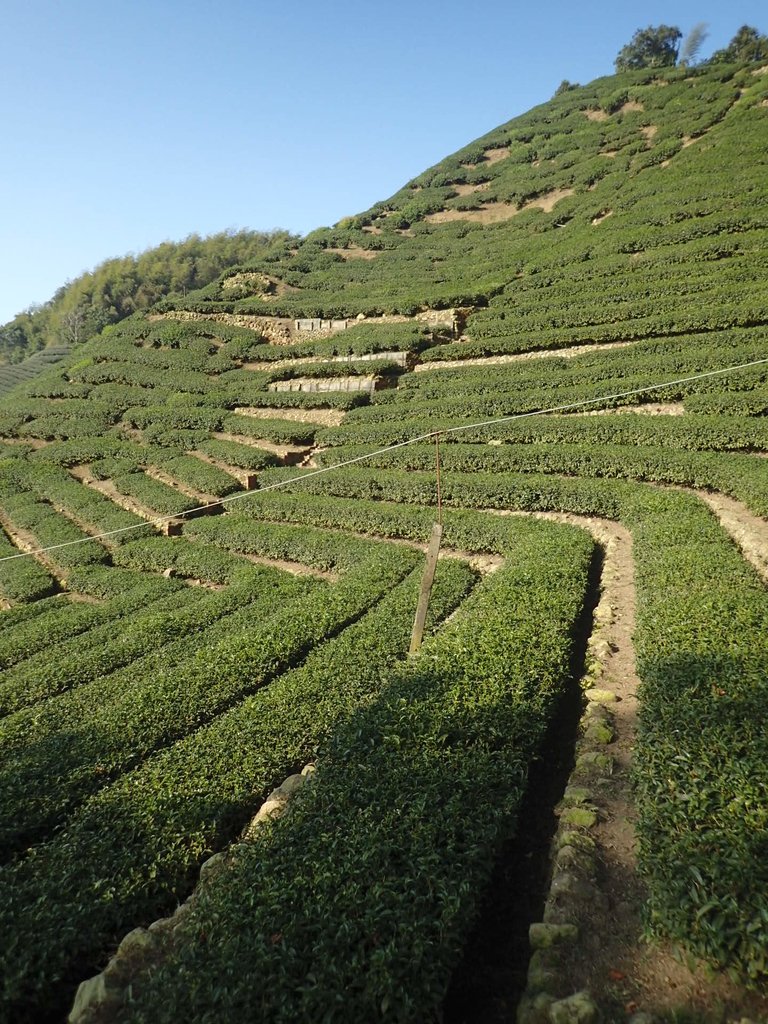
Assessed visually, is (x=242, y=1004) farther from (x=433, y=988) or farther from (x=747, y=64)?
(x=747, y=64)

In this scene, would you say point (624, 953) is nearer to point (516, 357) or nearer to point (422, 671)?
point (422, 671)

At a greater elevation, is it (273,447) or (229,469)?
(273,447)

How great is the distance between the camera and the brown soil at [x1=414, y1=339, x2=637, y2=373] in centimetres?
2559

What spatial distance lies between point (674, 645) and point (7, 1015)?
835 cm

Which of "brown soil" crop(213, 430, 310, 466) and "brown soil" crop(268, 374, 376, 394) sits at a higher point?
"brown soil" crop(268, 374, 376, 394)

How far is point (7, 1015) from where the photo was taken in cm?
505

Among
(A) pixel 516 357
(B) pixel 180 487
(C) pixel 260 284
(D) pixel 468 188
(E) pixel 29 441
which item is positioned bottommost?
(B) pixel 180 487

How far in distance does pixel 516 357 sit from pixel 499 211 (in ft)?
99.0

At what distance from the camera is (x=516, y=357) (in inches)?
1096

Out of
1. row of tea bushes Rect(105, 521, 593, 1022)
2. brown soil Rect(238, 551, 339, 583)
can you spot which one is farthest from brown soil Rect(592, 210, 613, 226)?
row of tea bushes Rect(105, 521, 593, 1022)

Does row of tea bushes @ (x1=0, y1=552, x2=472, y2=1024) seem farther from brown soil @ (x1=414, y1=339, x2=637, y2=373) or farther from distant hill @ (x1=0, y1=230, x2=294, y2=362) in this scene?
distant hill @ (x1=0, y1=230, x2=294, y2=362)

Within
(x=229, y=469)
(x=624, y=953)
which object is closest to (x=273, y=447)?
(x=229, y=469)

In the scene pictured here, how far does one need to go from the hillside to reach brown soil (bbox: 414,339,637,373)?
0.64 feet

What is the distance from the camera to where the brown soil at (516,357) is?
25594mm
